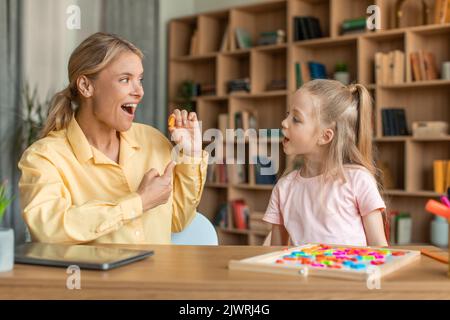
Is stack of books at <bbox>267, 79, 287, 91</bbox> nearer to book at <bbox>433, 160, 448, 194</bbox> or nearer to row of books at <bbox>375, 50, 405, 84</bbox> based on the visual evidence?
row of books at <bbox>375, 50, 405, 84</bbox>

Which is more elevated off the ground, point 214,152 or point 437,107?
point 437,107

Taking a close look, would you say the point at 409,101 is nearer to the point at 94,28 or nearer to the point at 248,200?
the point at 248,200

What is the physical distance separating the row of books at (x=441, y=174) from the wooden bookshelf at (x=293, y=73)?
0.09m

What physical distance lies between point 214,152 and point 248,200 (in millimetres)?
539

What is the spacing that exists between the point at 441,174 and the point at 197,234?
2.75 m

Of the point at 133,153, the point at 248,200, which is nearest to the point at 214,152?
the point at 248,200

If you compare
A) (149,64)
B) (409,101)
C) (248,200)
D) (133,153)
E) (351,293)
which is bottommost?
(248,200)

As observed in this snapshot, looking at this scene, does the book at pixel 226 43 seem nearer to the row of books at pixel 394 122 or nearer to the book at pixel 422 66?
the row of books at pixel 394 122

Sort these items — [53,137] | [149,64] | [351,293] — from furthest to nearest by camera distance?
[149,64]
[53,137]
[351,293]

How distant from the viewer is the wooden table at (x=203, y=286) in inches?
39.9

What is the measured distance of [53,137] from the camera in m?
1.74

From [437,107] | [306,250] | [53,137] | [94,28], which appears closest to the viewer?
[306,250]

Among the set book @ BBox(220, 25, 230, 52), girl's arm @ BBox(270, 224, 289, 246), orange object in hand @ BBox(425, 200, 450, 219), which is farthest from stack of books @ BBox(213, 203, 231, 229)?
orange object in hand @ BBox(425, 200, 450, 219)

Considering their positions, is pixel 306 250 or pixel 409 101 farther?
pixel 409 101
